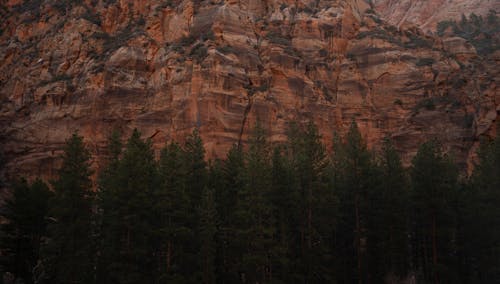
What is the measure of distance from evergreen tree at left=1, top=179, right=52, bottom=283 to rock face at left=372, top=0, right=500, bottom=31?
268ft

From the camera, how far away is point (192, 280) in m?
28.4

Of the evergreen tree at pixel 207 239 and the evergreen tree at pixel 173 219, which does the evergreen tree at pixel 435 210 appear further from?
the evergreen tree at pixel 173 219

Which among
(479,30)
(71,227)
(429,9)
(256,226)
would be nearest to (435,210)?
(256,226)

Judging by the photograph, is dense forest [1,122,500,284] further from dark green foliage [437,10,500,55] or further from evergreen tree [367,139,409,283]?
dark green foliage [437,10,500,55]

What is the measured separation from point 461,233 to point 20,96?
56067 mm

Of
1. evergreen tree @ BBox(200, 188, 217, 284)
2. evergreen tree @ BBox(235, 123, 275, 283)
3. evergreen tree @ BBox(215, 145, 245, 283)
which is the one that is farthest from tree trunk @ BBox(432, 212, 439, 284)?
evergreen tree @ BBox(200, 188, 217, 284)

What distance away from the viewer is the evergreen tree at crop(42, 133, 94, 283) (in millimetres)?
28250

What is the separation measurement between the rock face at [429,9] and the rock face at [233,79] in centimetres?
3614

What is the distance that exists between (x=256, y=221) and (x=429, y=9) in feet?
312

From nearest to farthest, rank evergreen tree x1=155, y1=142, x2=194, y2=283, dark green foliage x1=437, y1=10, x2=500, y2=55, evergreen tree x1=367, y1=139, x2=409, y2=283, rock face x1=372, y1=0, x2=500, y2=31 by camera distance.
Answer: evergreen tree x1=155, y1=142, x2=194, y2=283
evergreen tree x1=367, y1=139, x2=409, y2=283
dark green foliage x1=437, y1=10, x2=500, y2=55
rock face x1=372, y1=0, x2=500, y2=31

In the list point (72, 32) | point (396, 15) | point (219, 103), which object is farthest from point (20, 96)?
point (396, 15)

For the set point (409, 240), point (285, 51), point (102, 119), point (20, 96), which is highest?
point (285, 51)

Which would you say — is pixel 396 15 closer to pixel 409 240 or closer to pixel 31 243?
pixel 409 240

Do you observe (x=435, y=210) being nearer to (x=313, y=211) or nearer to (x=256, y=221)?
(x=313, y=211)
